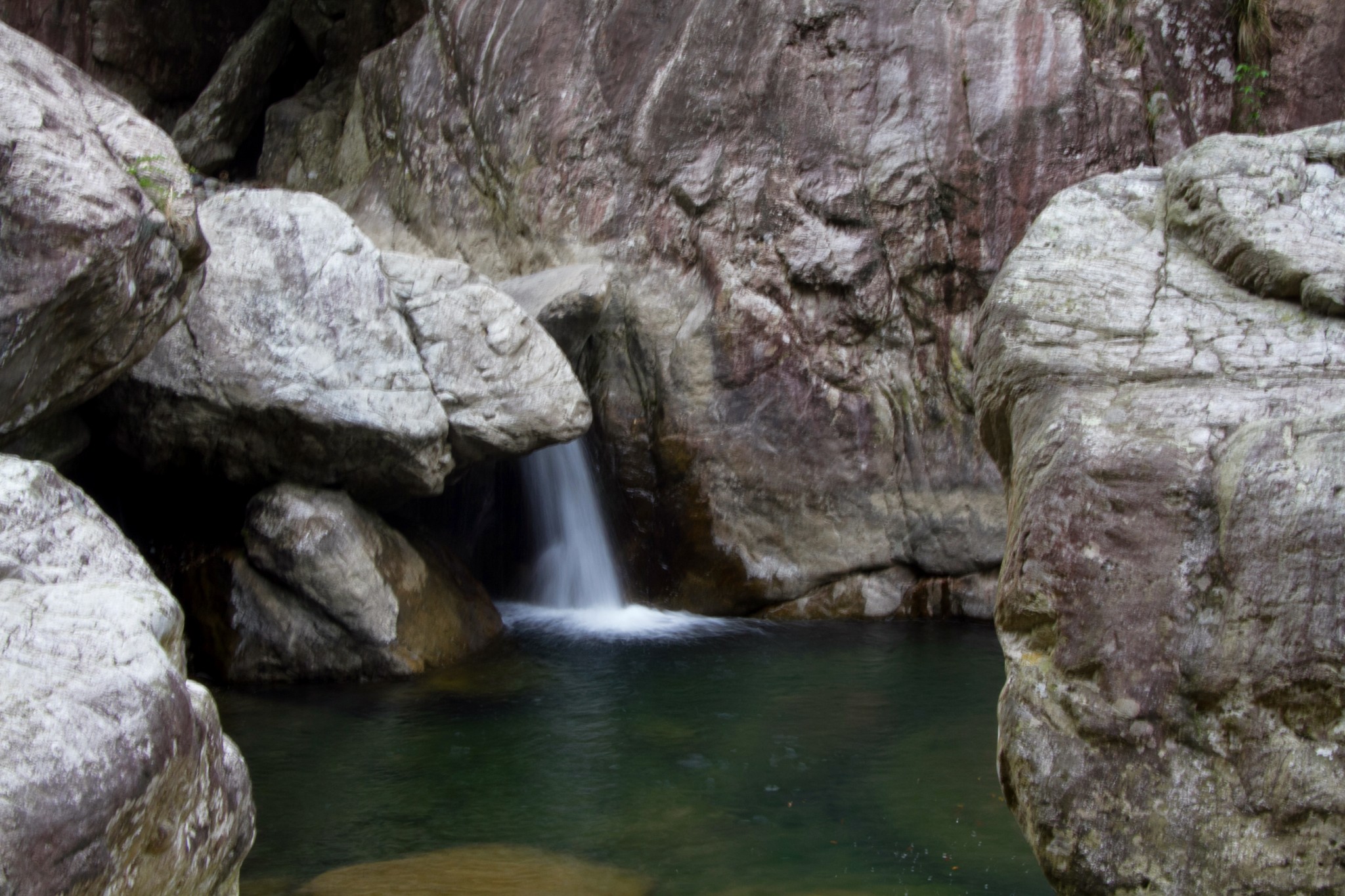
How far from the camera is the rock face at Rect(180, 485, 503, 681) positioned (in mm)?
7180

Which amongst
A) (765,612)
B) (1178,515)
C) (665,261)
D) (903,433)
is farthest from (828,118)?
(1178,515)

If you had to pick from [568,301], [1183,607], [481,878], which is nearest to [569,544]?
[568,301]

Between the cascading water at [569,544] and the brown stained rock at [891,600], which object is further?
the cascading water at [569,544]

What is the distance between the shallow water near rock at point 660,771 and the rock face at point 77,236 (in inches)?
84.0

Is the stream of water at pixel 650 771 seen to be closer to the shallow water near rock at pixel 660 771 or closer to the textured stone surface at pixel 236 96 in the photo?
the shallow water near rock at pixel 660 771

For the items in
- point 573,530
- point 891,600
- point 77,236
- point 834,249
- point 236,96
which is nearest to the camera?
point 77,236

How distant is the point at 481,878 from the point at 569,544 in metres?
5.37

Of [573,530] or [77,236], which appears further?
[573,530]

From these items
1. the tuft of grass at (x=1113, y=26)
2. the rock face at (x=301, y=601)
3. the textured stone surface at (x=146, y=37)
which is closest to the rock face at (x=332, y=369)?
the rock face at (x=301, y=601)

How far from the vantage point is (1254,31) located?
9.29m

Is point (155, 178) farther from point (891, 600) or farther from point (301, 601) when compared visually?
point (891, 600)

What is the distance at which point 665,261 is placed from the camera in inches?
380

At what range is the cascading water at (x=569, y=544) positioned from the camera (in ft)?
31.5

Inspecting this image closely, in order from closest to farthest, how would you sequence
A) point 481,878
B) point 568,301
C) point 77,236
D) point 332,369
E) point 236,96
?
point 481,878 < point 77,236 < point 332,369 < point 568,301 < point 236,96
